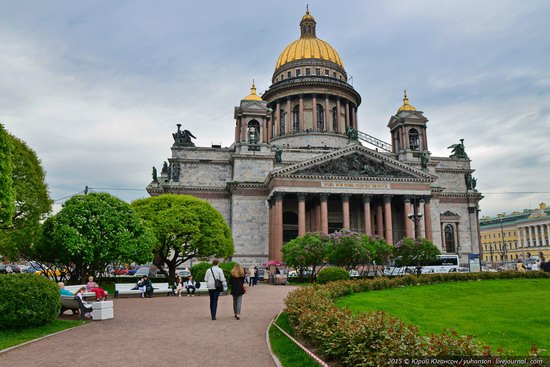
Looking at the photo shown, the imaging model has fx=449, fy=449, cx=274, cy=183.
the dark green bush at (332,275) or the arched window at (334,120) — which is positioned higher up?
the arched window at (334,120)

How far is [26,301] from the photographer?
A: 13.7 m

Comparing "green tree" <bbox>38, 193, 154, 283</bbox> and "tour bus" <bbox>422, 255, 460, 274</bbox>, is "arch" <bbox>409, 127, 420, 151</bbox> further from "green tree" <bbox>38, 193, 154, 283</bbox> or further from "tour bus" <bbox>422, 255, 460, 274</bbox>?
"green tree" <bbox>38, 193, 154, 283</bbox>

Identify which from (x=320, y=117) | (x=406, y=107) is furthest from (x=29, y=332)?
(x=406, y=107)

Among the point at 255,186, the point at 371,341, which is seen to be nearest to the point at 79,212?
the point at 371,341

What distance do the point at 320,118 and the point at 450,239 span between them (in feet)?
85.2

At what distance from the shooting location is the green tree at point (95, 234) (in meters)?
26.5

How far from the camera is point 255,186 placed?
55.8 metres

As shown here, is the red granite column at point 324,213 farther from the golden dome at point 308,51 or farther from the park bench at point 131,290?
the golden dome at point 308,51

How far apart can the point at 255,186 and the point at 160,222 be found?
20.2 meters

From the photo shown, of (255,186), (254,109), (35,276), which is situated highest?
(254,109)

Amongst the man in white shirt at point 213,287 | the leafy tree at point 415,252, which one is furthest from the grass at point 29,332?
the leafy tree at point 415,252

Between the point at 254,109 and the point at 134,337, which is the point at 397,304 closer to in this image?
the point at 134,337

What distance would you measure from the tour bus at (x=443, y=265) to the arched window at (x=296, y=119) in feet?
98.6

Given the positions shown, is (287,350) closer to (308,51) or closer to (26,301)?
(26,301)
